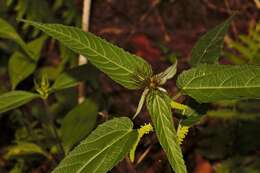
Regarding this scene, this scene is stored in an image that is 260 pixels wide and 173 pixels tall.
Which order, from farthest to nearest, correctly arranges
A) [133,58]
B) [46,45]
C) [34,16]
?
1. [46,45]
2. [34,16]
3. [133,58]

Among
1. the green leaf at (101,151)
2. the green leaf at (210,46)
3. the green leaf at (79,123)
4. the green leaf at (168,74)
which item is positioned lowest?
the green leaf at (79,123)

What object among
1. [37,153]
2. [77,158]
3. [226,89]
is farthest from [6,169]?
[226,89]

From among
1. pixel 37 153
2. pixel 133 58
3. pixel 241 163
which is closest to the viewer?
pixel 133 58

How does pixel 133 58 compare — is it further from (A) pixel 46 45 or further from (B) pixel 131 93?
(A) pixel 46 45

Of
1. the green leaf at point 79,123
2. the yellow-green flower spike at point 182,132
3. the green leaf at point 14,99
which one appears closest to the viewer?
the yellow-green flower spike at point 182,132

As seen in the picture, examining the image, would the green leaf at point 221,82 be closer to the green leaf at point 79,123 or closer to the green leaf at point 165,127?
the green leaf at point 165,127

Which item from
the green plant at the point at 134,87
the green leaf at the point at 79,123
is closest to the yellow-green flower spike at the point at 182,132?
the green plant at the point at 134,87
